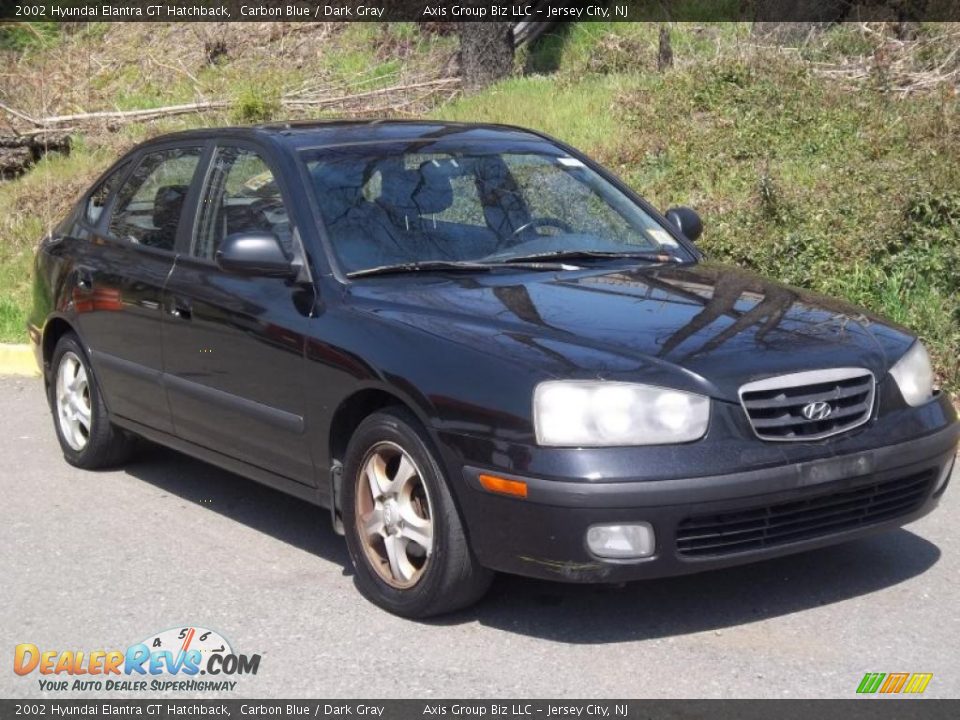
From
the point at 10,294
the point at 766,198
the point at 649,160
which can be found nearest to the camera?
the point at 766,198

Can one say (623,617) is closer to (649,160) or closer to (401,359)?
(401,359)

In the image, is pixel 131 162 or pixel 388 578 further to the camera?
pixel 131 162

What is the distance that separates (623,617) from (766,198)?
538cm

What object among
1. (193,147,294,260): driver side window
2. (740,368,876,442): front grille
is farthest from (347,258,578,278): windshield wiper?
(740,368,876,442): front grille

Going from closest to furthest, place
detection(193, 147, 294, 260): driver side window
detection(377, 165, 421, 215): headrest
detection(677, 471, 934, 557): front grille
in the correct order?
detection(677, 471, 934, 557): front grille → detection(377, 165, 421, 215): headrest → detection(193, 147, 294, 260): driver side window

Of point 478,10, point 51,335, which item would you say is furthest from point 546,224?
point 478,10

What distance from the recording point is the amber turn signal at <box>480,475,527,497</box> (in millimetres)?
4617

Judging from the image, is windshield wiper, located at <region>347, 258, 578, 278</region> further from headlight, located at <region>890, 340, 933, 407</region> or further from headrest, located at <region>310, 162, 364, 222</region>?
headlight, located at <region>890, 340, 933, 407</region>

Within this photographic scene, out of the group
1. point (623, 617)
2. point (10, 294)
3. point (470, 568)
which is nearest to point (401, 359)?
point (470, 568)

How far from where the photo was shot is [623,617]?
5.16m

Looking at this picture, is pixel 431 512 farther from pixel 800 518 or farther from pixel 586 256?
pixel 586 256

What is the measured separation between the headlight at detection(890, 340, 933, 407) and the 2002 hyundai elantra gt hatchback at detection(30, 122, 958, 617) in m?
0.01

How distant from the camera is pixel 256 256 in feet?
18.3
